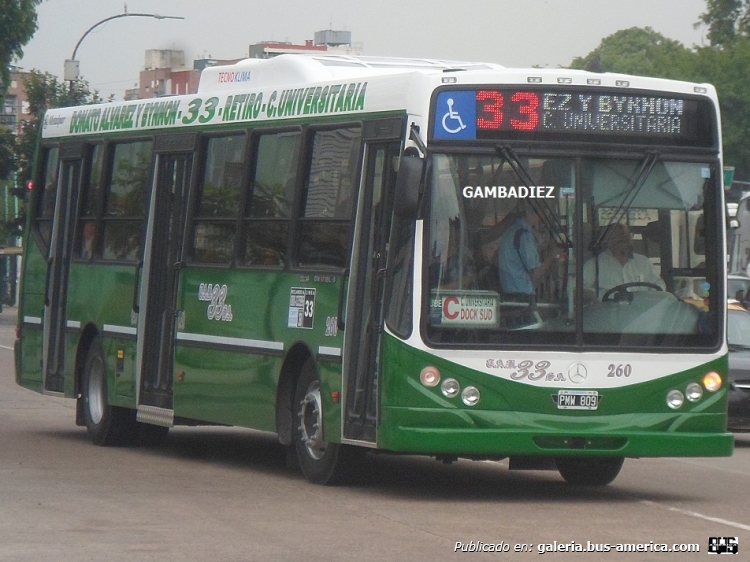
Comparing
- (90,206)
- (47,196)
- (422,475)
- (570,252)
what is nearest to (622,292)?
(570,252)

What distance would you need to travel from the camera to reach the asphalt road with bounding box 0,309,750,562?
8984 mm

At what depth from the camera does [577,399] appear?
11.3m

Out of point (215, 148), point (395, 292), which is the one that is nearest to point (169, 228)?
point (215, 148)

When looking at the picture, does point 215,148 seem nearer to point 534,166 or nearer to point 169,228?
point 169,228

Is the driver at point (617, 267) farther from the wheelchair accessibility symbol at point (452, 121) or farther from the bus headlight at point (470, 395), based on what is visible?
the wheelchair accessibility symbol at point (452, 121)

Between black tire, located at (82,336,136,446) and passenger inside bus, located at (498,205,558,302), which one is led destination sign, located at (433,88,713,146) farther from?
black tire, located at (82,336,136,446)

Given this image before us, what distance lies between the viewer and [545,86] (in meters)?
11.5

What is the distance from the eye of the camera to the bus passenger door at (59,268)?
17.0 meters

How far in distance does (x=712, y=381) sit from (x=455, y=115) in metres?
2.54

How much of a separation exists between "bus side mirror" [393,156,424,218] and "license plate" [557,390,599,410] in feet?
5.26

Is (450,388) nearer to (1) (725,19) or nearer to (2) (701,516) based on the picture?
(2) (701,516)

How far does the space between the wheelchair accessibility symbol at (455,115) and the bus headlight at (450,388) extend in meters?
1.59

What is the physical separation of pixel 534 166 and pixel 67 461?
503 centimetres

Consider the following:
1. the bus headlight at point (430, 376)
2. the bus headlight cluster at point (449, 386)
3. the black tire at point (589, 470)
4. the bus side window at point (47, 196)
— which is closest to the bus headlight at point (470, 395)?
the bus headlight cluster at point (449, 386)
